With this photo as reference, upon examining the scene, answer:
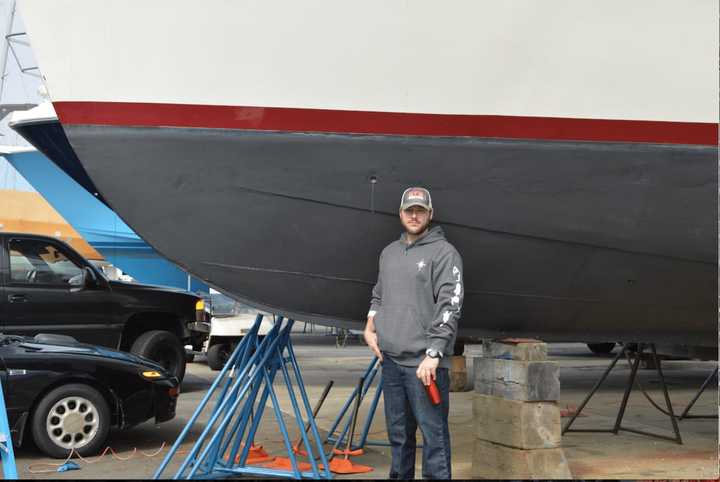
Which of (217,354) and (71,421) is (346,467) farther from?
(217,354)

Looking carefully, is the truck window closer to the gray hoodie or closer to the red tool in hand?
the gray hoodie

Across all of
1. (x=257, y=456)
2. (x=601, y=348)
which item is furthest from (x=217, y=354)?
(x=601, y=348)

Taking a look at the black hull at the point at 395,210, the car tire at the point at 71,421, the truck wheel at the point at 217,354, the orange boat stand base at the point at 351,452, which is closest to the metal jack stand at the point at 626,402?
the black hull at the point at 395,210

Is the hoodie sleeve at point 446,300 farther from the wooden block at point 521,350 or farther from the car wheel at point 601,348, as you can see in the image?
the car wheel at point 601,348

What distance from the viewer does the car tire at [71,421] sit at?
18.2 feet

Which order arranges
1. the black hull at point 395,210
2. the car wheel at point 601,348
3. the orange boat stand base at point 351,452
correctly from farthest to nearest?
the car wheel at point 601,348 < the orange boat stand base at point 351,452 < the black hull at point 395,210

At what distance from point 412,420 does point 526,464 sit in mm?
861

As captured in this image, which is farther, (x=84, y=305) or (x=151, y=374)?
(x=84, y=305)

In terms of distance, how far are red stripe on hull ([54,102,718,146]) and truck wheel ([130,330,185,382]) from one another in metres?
4.78

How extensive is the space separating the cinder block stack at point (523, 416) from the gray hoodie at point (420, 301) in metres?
0.85

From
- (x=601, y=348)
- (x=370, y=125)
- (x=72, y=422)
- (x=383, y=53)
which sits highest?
(x=383, y=53)

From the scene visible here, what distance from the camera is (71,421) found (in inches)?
223

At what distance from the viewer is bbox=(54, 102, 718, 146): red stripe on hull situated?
4.29 meters

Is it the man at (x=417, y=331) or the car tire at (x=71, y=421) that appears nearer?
the man at (x=417, y=331)
